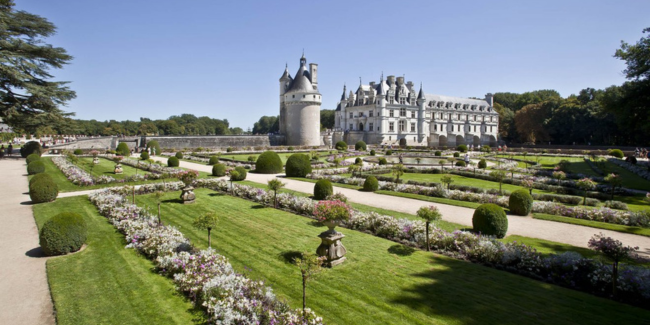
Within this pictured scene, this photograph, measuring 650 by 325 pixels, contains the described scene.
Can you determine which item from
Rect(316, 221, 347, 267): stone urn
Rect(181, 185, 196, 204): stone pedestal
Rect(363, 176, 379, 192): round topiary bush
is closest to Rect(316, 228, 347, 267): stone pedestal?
Rect(316, 221, 347, 267): stone urn

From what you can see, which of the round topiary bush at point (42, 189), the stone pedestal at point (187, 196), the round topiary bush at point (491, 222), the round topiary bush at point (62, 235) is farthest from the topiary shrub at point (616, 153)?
the round topiary bush at point (42, 189)

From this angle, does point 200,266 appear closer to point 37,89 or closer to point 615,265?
point 615,265

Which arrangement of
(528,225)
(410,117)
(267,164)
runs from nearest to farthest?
(528,225) < (267,164) < (410,117)

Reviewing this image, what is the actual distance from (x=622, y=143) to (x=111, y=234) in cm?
7130

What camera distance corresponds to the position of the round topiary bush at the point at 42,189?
1282cm

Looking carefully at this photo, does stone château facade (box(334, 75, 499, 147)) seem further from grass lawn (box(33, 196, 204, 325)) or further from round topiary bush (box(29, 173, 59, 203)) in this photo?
grass lawn (box(33, 196, 204, 325))

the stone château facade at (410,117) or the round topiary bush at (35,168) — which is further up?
the stone château facade at (410,117)

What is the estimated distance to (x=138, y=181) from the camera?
17.8 metres

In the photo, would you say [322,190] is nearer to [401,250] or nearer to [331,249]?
[401,250]

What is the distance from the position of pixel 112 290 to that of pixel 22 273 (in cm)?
249

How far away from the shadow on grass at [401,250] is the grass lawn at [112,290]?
4.50 metres

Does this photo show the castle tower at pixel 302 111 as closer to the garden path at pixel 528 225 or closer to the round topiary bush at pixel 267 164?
the round topiary bush at pixel 267 164

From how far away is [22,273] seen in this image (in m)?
6.90

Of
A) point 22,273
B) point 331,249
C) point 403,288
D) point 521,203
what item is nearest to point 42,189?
point 22,273
